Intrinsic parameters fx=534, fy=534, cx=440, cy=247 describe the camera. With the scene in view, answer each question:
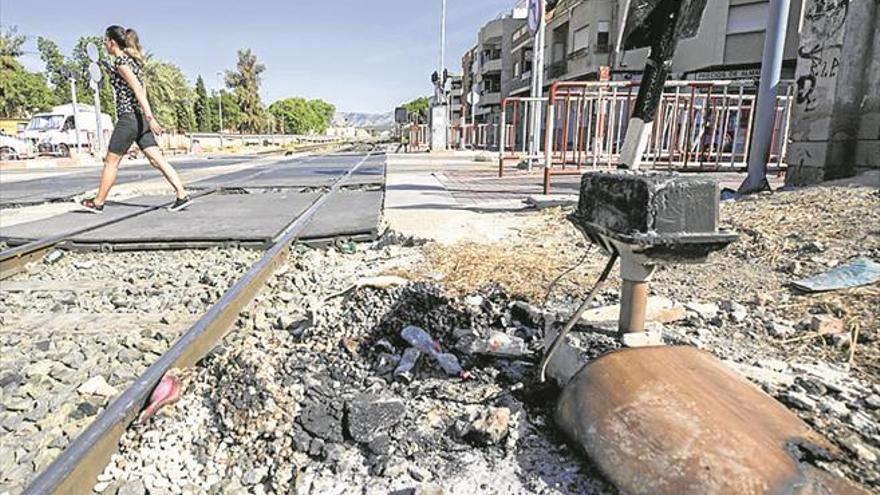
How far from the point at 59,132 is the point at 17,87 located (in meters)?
26.9

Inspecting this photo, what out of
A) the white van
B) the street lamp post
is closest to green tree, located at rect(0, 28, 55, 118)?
the white van

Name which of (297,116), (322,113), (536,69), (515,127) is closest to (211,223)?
(536,69)

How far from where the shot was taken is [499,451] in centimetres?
163

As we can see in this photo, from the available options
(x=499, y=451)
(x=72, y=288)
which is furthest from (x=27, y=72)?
(x=499, y=451)

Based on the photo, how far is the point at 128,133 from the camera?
6.23 m

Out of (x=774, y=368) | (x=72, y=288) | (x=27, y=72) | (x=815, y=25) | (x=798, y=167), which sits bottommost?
(x=72, y=288)

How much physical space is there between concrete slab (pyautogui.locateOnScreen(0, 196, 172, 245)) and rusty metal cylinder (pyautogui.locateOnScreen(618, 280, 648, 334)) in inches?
201

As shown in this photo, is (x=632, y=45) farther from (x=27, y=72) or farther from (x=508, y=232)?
(x=27, y=72)

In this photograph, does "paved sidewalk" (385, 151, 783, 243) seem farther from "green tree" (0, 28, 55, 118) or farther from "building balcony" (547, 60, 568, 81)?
"green tree" (0, 28, 55, 118)

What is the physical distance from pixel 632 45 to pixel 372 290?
1910mm

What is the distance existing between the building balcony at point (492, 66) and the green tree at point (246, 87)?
51.8m

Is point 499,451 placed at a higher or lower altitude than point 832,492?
lower

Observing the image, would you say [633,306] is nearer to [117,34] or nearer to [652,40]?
[652,40]

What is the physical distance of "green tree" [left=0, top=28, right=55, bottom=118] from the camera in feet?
152
